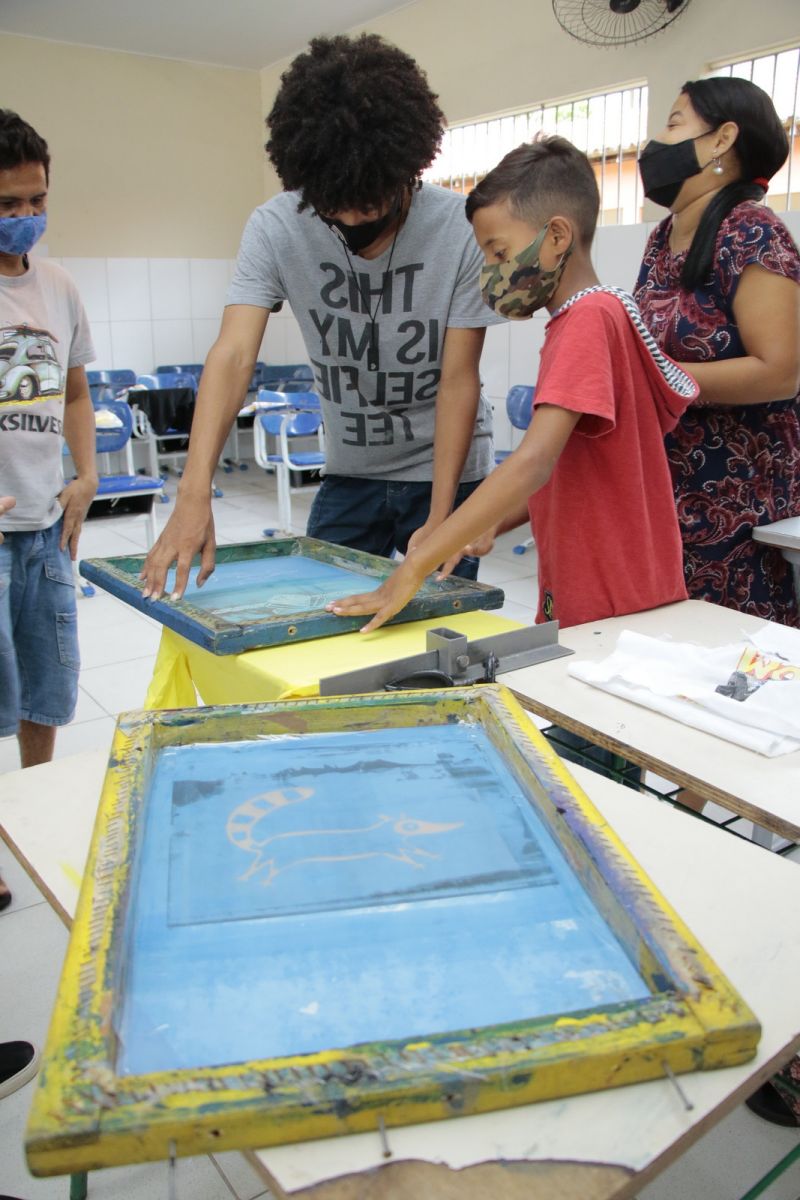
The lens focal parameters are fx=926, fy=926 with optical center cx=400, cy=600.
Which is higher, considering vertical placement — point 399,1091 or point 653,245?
point 653,245

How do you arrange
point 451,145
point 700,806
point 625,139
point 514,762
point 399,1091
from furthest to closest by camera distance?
point 451,145, point 625,139, point 700,806, point 514,762, point 399,1091

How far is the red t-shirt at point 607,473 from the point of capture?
1.27m

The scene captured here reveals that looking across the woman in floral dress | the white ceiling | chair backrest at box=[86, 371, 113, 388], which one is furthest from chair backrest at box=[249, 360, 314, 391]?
the woman in floral dress

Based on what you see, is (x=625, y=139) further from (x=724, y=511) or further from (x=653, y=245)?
(x=724, y=511)

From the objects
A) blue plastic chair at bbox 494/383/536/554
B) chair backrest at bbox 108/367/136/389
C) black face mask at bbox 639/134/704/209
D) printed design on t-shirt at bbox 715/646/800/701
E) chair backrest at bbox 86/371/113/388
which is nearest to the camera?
printed design on t-shirt at bbox 715/646/800/701

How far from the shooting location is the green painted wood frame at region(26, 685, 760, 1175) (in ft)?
1.61

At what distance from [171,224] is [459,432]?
719 cm

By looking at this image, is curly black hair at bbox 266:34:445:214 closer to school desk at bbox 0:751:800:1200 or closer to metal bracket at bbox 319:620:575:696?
metal bracket at bbox 319:620:575:696

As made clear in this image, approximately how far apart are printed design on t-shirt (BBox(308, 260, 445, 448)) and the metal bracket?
599 mm

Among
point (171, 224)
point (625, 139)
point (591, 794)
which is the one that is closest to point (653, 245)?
point (591, 794)

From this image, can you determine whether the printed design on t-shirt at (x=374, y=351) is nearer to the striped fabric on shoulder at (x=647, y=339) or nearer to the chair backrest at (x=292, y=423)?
the striped fabric on shoulder at (x=647, y=339)

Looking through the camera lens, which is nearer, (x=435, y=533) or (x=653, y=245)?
(x=435, y=533)

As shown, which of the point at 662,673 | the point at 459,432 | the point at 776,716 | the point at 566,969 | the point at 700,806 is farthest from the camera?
the point at 700,806

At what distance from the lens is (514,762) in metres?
0.87
